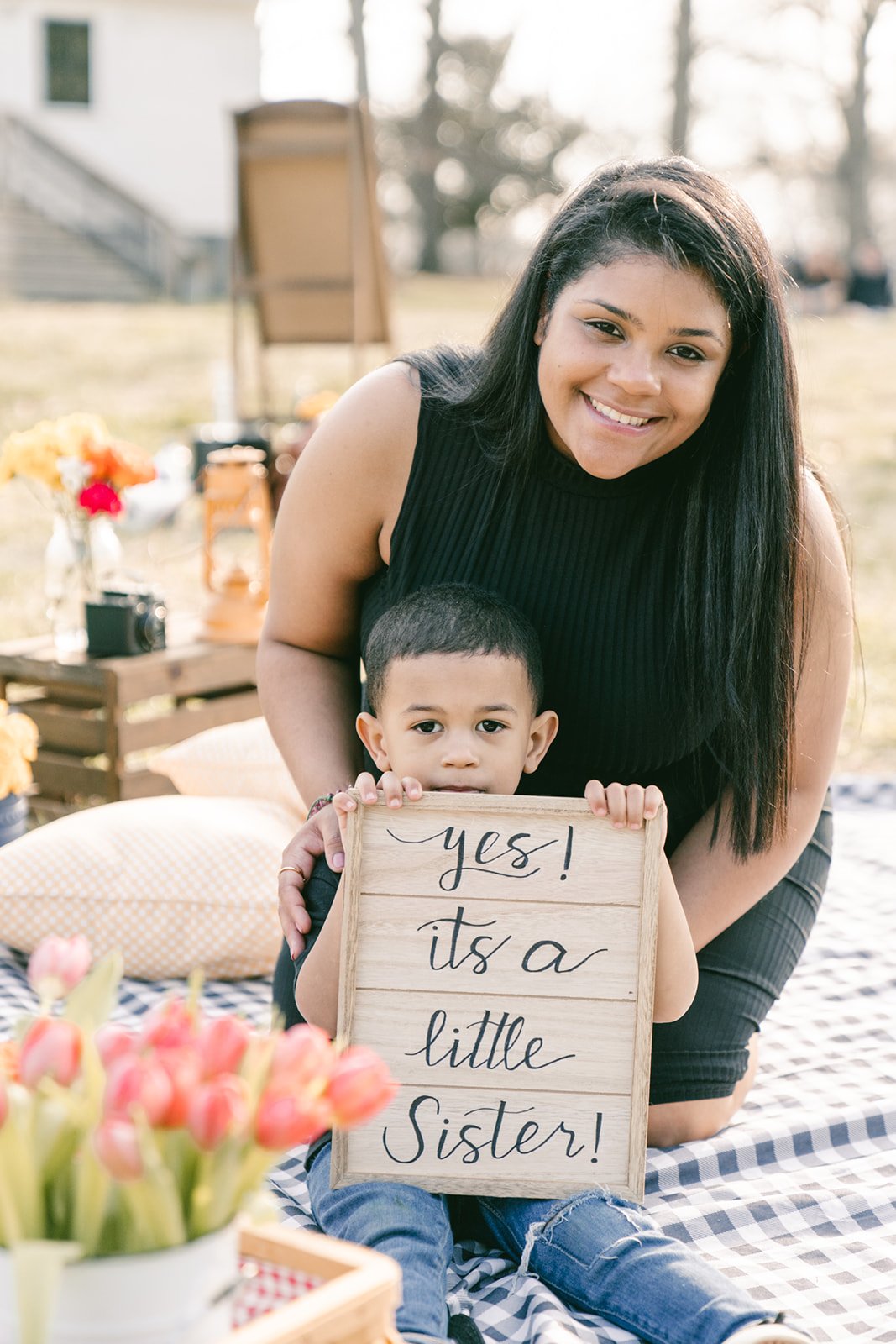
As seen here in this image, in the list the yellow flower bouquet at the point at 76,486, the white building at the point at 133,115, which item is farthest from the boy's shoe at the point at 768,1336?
the white building at the point at 133,115

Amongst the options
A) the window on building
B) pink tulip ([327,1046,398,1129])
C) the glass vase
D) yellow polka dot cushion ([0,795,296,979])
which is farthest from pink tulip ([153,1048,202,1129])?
the window on building

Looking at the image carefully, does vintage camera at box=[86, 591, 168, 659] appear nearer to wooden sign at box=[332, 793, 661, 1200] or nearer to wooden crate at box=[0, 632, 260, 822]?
wooden crate at box=[0, 632, 260, 822]

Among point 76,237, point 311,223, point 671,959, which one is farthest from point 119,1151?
point 76,237

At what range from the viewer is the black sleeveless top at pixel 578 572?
2.32 metres

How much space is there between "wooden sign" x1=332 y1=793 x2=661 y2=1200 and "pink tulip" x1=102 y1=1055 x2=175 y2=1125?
0.85m

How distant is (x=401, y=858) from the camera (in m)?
1.92

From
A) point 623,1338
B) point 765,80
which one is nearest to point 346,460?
point 623,1338

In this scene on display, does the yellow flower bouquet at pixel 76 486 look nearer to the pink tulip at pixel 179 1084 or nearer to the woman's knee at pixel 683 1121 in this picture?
the woman's knee at pixel 683 1121

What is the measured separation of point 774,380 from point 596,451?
0.28 m

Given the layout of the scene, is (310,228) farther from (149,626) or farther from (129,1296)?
(129,1296)

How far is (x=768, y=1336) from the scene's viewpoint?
1.65 m

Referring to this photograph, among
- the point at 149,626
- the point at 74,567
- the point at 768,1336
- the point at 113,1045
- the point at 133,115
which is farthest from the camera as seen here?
the point at 133,115

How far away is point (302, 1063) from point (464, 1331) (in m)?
0.90

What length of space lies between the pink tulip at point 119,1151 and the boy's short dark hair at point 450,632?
1.07 meters
